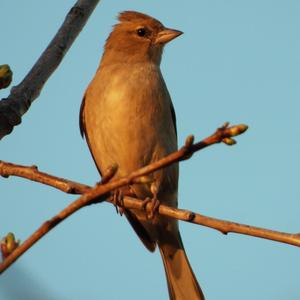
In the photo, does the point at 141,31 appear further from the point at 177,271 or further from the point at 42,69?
the point at 42,69

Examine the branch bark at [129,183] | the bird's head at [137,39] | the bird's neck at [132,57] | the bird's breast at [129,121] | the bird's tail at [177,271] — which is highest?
the bird's head at [137,39]

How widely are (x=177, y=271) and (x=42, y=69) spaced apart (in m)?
Result: 2.97

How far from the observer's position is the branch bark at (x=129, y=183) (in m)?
2.28

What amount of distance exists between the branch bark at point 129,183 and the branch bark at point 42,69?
1.14 ft

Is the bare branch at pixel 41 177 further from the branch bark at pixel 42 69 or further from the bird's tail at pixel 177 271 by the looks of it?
the bird's tail at pixel 177 271

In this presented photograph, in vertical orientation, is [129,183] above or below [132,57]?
below

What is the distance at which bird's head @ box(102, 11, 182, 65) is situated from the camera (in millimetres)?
6996

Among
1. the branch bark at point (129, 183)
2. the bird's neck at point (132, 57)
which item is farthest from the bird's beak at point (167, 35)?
the branch bark at point (129, 183)

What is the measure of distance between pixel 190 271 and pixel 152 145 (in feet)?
4.77

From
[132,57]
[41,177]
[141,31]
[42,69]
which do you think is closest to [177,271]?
[132,57]

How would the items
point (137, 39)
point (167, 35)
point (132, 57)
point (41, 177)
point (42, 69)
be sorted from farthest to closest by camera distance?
1. point (137, 39)
2. point (167, 35)
3. point (132, 57)
4. point (42, 69)
5. point (41, 177)

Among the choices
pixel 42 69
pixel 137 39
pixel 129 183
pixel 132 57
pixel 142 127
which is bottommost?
pixel 129 183

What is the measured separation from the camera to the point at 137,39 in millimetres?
7223

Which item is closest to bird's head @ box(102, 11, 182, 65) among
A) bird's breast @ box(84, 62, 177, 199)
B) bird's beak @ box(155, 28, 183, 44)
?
bird's beak @ box(155, 28, 183, 44)
